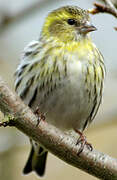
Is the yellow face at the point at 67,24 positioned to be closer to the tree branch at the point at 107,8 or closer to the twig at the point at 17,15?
the twig at the point at 17,15

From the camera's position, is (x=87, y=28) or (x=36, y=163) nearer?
(x=87, y=28)

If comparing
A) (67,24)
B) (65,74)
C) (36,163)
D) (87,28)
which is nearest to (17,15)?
(67,24)

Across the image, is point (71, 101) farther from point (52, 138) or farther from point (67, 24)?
point (52, 138)

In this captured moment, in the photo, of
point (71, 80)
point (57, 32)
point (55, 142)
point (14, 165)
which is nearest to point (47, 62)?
point (71, 80)

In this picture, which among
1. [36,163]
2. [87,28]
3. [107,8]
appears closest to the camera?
[107,8]

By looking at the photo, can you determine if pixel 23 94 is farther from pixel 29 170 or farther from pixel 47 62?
pixel 29 170

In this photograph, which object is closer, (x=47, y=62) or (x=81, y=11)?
(x=47, y=62)

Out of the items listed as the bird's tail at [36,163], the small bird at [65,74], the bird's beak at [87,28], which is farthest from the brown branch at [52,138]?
the bird's tail at [36,163]

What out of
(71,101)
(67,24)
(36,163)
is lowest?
(36,163)
